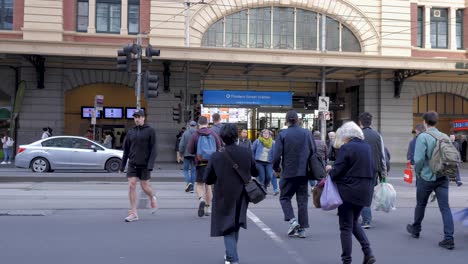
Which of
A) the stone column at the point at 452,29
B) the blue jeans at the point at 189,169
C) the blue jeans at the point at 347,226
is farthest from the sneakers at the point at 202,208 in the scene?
the stone column at the point at 452,29

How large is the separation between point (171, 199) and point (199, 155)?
115 inches

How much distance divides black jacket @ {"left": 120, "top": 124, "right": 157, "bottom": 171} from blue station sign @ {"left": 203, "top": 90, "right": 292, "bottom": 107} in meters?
19.1

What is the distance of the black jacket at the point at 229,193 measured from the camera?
5770mm

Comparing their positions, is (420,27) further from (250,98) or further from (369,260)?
(369,260)

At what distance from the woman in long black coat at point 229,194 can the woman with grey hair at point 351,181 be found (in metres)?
1.03

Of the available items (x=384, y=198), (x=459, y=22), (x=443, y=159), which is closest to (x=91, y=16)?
(x=459, y=22)

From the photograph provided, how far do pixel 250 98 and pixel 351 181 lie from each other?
22.7 m

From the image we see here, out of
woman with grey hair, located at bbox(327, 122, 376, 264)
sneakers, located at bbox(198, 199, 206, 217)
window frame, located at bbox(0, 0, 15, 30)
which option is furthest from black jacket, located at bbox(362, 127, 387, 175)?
window frame, located at bbox(0, 0, 15, 30)

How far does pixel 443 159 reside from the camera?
6.72 m

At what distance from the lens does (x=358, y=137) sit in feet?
19.4

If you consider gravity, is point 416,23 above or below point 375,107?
above

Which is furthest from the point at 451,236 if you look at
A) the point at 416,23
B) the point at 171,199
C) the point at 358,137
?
the point at 416,23

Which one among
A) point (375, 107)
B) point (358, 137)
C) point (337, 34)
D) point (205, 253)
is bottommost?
point (205, 253)

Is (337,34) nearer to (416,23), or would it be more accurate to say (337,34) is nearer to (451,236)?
(416,23)
